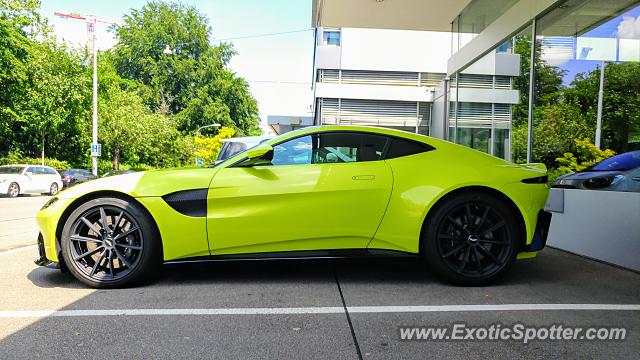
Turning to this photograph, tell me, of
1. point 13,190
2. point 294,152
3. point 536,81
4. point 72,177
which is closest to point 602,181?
point 536,81

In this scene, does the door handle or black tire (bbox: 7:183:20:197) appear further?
black tire (bbox: 7:183:20:197)

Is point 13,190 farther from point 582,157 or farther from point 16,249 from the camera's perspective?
point 582,157

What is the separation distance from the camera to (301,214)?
3824 mm

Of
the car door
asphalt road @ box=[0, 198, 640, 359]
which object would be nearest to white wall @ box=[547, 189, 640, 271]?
asphalt road @ box=[0, 198, 640, 359]

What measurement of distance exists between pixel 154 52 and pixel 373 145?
170 feet

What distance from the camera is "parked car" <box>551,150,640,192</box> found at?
526 centimetres

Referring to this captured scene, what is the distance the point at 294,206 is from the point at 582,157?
5.21 meters

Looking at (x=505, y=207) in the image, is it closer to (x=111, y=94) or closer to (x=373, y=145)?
(x=373, y=145)

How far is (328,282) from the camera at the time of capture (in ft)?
13.4

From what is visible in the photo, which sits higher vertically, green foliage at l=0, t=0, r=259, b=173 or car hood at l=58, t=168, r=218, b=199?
green foliage at l=0, t=0, r=259, b=173

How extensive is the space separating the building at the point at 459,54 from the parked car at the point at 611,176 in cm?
149

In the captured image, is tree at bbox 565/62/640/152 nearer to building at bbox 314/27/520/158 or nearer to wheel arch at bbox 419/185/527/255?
wheel arch at bbox 419/185/527/255

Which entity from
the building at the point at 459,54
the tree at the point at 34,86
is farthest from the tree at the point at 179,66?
the building at the point at 459,54

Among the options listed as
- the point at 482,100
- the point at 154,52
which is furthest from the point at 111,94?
the point at 482,100
